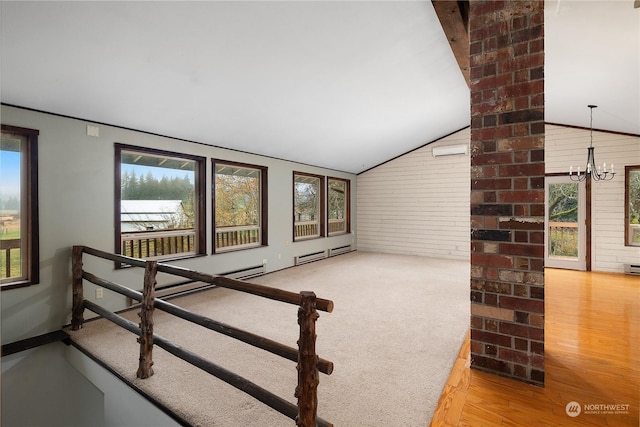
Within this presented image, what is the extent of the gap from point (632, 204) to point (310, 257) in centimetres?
609

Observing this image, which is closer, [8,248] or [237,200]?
[8,248]

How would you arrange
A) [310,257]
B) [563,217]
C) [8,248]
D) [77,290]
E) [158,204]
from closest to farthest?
[8,248] → [77,290] → [158,204] → [563,217] → [310,257]

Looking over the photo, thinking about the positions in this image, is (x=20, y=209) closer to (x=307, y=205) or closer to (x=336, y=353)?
(x=336, y=353)

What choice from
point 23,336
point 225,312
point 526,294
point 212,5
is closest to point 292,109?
point 212,5

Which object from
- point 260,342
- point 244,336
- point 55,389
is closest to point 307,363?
point 260,342

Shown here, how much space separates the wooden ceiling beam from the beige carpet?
303cm

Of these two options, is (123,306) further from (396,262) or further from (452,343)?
(396,262)

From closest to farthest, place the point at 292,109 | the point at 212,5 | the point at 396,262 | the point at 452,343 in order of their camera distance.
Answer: the point at 212,5, the point at 452,343, the point at 292,109, the point at 396,262

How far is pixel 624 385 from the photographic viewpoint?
2059mm

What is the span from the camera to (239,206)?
5.55 meters

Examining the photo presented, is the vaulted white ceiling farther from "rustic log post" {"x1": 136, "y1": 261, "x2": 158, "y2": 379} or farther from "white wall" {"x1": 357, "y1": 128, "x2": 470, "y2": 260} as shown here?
"white wall" {"x1": 357, "y1": 128, "x2": 470, "y2": 260}

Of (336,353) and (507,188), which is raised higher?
(507,188)

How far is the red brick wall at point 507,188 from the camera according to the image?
1.98m

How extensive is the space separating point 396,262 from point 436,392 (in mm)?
4900
